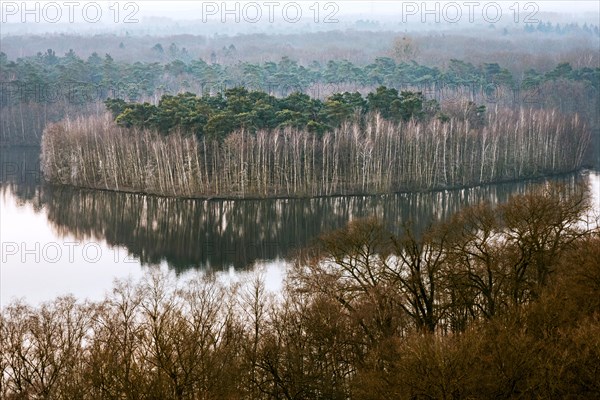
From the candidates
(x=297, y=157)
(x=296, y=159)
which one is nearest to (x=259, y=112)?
(x=297, y=157)

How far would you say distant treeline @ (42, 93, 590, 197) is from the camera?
49031 mm

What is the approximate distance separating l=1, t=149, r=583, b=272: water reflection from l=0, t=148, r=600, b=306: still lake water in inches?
1.7

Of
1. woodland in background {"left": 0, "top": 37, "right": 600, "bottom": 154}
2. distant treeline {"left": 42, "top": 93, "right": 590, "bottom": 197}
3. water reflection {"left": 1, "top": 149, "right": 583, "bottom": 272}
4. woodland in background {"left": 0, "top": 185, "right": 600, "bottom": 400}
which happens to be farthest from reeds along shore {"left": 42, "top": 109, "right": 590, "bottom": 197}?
woodland in background {"left": 0, "top": 185, "right": 600, "bottom": 400}

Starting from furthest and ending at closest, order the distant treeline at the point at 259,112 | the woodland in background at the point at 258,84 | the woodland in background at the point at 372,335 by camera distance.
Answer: the woodland in background at the point at 258,84, the distant treeline at the point at 259,112, the woodland in background at the point at 372,335

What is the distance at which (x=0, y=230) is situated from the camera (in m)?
40.0

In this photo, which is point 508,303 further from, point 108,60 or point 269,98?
point 108,60

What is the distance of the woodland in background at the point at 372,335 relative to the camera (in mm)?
13500

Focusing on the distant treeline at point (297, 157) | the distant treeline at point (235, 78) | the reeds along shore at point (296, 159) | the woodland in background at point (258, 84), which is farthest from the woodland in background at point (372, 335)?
the distant treeline at point (235, 78)

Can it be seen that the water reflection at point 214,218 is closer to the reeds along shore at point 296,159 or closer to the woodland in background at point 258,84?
the reeds along shore at point 296,159

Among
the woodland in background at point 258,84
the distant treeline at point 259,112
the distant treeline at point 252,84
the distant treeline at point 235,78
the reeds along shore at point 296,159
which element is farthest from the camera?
the distant treeline at point 235,78

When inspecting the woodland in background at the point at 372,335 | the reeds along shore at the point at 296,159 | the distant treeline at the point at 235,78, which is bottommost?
the reeds along shore at the point at 296,159

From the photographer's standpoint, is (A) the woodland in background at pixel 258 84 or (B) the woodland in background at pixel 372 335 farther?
(A) the woodland in background at pixel 258 84

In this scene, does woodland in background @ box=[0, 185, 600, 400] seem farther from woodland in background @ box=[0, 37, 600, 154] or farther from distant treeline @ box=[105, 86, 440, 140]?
woodland in background @ box=[0, 37, 600, 154]

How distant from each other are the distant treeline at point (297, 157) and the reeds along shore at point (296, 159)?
0.06m
